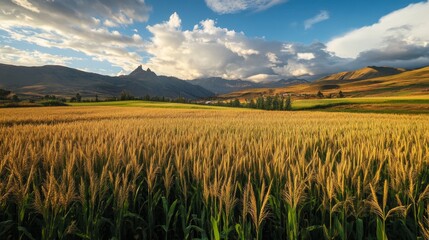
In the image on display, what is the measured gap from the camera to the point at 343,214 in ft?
7.39

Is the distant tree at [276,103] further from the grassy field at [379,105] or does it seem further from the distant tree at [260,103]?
the grassy field at [379,105]

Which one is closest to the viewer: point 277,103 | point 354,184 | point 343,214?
point 343,214

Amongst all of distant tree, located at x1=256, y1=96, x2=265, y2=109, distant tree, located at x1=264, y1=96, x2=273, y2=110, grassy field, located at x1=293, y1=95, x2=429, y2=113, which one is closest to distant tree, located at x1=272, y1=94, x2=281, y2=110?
distant tree, located at x1=264, y1=96, x2=273, y2=110

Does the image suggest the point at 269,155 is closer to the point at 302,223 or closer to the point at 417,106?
the point at 302,223

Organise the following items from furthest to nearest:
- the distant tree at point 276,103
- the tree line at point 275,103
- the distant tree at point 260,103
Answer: the distant tree at point 260,103
the distant tree at point 276,103
the tree line at point 275,103

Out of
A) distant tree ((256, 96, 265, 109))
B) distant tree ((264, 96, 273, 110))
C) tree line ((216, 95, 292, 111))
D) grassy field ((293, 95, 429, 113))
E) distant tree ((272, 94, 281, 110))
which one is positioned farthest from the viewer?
distant tree ((256, 96, 265, 109))

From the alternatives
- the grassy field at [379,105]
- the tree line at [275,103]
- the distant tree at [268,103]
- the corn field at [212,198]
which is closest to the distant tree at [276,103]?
the tree line at [275,103]

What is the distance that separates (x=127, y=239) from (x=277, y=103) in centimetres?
10029

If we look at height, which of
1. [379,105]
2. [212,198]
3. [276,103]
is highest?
[212,198]

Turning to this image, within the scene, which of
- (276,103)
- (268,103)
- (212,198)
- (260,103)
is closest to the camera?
(212,198)

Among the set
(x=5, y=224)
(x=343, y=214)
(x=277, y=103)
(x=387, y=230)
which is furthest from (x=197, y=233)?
(x=277, y=103)

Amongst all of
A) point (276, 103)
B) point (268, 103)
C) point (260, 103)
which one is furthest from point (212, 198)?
point (260, 103)

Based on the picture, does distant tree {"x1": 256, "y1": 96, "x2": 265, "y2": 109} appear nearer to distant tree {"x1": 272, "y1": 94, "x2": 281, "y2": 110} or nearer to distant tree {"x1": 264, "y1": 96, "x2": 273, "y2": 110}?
distant tree {"x1": 264, "y1": 96, "x2": 273, "y2": 110}

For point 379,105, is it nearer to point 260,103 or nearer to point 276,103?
point 276,103
